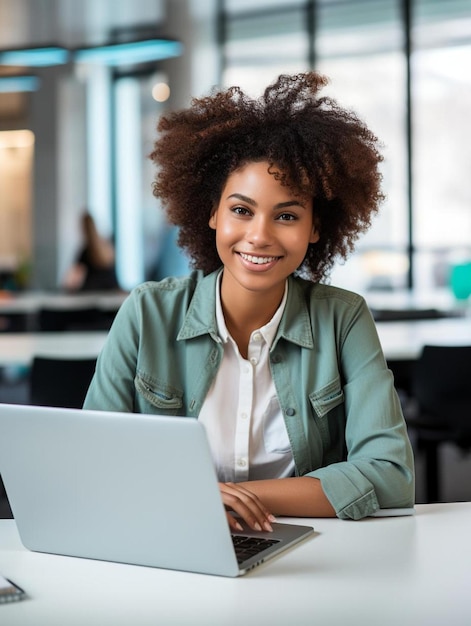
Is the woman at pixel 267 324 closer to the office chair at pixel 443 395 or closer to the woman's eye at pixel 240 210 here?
→ the woman's eye at pixel 240 210

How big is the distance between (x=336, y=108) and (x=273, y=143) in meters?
0.17

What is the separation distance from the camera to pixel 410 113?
895 centimetres

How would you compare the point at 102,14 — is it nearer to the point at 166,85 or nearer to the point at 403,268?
the point at 166,85

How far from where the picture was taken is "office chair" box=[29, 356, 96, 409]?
2.85m

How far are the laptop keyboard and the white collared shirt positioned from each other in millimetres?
373

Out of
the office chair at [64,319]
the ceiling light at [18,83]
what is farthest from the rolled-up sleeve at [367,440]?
the ceiling light at [18,83]

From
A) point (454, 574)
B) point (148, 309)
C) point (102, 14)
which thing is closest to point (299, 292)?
point (148, 309)

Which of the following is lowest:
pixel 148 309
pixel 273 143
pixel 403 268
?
pixel 403 268

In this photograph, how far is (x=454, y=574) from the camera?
1.28 m

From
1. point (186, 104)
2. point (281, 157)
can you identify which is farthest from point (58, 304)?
point (281, 157)

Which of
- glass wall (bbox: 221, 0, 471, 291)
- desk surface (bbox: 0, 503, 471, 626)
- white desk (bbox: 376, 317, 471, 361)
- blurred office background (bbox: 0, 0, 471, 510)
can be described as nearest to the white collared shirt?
desk surface (bbox: 0, 503, 471, 626)

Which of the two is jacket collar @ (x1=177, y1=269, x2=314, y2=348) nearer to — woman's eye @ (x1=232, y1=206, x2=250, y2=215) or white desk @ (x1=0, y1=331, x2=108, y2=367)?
woman's eye @ (x1=232, y1=206, x2=250, y2=215)

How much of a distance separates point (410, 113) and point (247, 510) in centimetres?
793

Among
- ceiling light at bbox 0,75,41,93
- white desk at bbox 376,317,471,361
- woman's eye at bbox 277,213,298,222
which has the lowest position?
white desk at bbox 376,317,471,361
